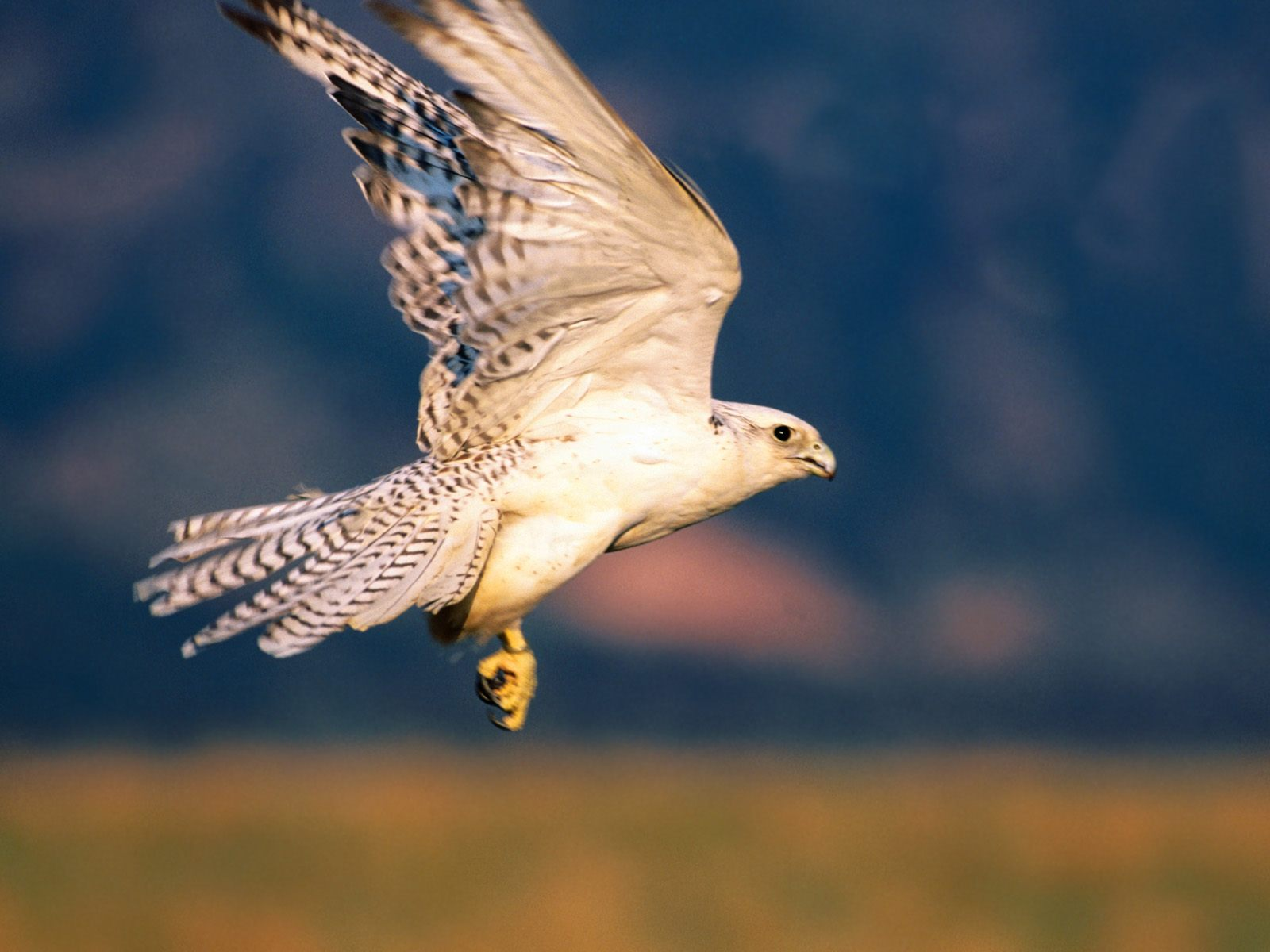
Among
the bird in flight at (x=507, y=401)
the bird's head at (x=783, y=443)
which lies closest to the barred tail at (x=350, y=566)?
the bird in flight at (x=507, y=401)

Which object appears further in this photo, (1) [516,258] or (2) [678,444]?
(2) [678,444]

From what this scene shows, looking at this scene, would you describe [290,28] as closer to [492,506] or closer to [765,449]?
[492,506]

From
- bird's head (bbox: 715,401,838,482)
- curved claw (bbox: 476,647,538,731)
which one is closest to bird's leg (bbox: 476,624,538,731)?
curved claw (bbox: 476,647,538,731)

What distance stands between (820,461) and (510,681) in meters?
1.09

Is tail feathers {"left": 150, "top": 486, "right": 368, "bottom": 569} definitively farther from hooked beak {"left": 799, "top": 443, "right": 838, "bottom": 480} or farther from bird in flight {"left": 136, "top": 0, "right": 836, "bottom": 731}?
hooked beak {"left": 799, "top": 443, "right": 838, "bottom": 480}

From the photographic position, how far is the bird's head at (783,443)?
4031 mm

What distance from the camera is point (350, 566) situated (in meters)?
3.72

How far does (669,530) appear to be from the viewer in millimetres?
4016

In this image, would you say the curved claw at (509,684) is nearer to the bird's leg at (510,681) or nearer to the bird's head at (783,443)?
the bird's leg at (510,681)

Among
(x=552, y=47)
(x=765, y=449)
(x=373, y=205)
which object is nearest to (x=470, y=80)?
(x=552, y=47)

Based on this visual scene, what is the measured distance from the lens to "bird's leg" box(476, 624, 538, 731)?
159 inches

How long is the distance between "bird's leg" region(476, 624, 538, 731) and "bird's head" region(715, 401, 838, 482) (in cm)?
86

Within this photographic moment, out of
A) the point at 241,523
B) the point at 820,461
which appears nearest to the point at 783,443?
the point at 820,461

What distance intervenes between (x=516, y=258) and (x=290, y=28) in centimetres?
115
